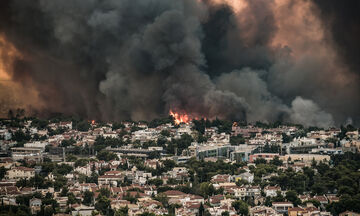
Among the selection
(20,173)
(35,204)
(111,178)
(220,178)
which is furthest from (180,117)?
(35,204)

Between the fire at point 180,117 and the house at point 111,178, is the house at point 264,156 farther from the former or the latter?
the fire at point 180,117

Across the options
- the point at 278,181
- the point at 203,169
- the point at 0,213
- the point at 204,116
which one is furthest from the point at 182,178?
the point at 204,116

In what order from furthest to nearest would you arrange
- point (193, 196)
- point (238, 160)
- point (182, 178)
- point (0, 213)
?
point (238, 160), point (182, 178), point (193, 196), point (0, 213)

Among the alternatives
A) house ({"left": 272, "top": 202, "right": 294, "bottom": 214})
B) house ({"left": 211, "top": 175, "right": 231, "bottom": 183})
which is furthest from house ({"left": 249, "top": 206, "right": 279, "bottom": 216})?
house ({"left": 211, "top": 175, "right": 231, "bottom": 183})

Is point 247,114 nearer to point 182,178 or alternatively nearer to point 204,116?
point 204,116

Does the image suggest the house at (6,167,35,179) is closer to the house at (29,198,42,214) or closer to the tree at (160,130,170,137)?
the house at (29,198,42,214)

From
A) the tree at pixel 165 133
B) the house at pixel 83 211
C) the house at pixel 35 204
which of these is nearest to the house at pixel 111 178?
the house at pixel 35 204
